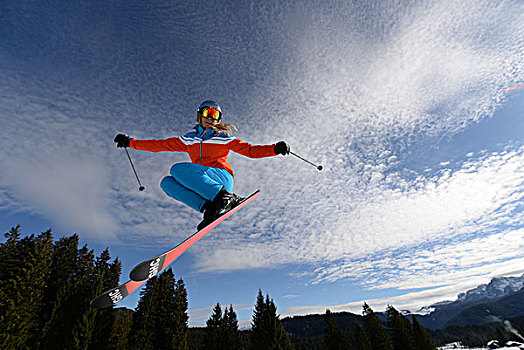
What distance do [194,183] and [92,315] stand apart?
91.6 ft

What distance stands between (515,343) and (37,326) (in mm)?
208428

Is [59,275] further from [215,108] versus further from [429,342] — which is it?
[429,342]

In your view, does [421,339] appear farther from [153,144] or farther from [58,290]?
[153,144]

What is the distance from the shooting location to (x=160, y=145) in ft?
17.5

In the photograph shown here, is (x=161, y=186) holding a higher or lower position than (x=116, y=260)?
lower

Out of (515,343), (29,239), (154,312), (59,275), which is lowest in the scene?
(515,343)

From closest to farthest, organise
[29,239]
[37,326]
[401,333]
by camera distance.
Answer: [37,326]
[29,239]
[401,333]

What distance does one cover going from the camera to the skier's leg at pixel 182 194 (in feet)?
15.9

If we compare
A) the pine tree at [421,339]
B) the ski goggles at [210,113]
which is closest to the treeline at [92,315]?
the pine tree at [421,339]

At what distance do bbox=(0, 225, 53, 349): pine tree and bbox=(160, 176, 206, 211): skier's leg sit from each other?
2998 centimetres

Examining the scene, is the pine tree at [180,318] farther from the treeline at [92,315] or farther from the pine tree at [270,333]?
the pine tree at [270,333]

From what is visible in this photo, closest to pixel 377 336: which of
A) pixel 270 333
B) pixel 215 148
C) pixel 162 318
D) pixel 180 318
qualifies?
pixel 270 333

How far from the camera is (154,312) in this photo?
38312mm

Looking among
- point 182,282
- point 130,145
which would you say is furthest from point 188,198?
point 182,282
